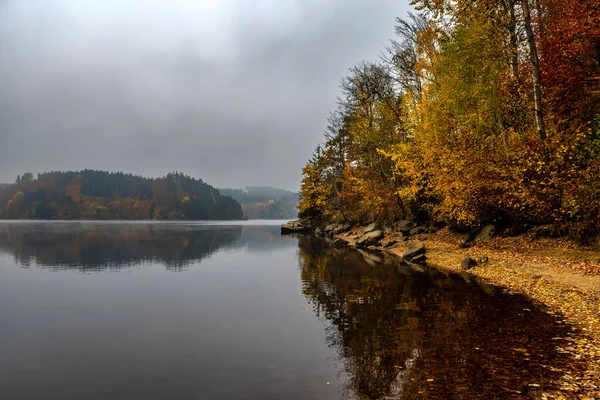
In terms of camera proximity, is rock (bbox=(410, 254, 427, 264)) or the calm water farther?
rock (bbox=(410, 254, 427, 264))

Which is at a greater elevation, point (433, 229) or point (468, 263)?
point (433, 229)

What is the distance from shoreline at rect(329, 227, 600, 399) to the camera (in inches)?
350

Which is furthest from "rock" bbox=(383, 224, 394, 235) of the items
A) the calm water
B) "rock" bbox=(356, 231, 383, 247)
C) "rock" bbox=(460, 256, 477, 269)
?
the calm water

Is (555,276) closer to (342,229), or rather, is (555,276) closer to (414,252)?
(414,252)

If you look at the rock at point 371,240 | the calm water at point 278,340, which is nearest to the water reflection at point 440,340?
the calm water at point 278,340

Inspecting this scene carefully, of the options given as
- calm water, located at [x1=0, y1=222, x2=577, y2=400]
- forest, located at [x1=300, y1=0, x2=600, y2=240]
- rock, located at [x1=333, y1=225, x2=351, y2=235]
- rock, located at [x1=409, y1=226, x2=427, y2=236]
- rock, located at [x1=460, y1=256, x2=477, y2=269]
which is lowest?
calm water, located at [x1=0, y1=222, x2=577, y2=400]

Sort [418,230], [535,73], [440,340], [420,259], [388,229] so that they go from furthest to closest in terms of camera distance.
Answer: [388,229], [418,230], [420,259], [535,73], [440,340]

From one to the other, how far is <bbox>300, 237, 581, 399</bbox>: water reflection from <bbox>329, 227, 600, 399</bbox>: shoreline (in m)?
0.49

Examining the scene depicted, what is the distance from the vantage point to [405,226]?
4228 centimetres

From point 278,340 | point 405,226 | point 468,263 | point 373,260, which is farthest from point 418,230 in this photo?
point 278,340

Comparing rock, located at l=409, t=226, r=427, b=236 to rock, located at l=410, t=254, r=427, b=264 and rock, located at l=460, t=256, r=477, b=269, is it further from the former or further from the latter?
rock, located at l=460, t=256, r=477, b=269

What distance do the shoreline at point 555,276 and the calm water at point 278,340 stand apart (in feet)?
1.79

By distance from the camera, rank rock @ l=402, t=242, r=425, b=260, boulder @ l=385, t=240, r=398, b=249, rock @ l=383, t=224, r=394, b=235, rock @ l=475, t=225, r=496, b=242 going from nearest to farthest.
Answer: rock @ l=475, t=225, r=496, b=242 → rock @ l=402, t=242, r=425, b=260 → boulder @ l=385, t=240, r=398, b=249 → rock @ l=383, t=224, r=394, b=235

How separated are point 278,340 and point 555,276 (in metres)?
14.8
